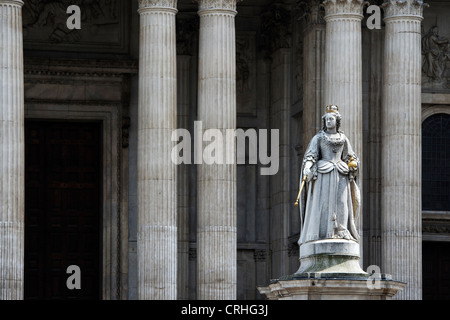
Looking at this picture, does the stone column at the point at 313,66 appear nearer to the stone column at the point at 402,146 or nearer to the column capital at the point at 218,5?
the stone column at the point at 402,146

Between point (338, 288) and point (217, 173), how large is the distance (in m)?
16.3

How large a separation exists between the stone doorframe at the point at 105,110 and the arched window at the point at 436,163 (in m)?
10.9

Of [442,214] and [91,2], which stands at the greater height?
[91,2]

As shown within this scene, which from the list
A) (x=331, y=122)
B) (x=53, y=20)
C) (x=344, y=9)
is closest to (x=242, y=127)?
(x=53, y=20)

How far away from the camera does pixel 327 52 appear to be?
52844mm

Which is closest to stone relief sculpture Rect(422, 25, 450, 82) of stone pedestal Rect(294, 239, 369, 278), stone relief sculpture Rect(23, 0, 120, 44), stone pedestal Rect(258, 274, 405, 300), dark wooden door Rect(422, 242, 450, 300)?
dark wooden door Rect(422, 242, 450, 300)

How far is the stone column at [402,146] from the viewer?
170 feet

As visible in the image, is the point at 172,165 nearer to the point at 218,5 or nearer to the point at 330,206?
the point at 218,5

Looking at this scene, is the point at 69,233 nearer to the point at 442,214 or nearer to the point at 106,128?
the point at 106,128
